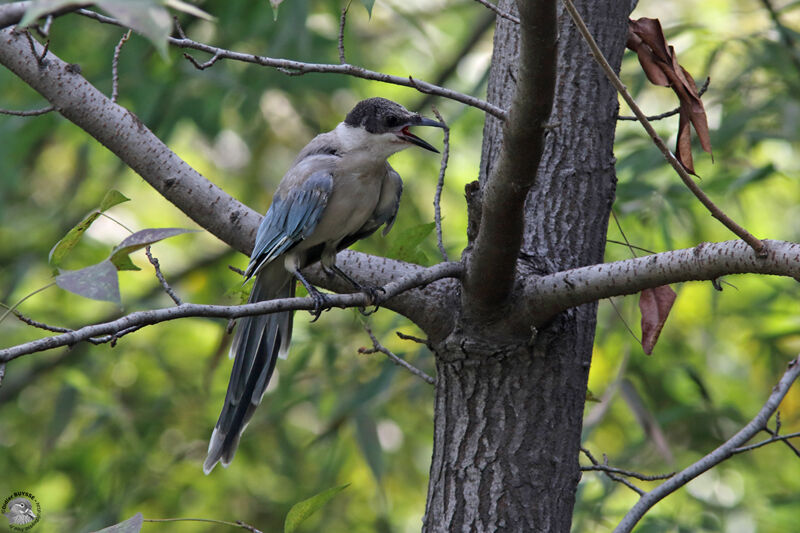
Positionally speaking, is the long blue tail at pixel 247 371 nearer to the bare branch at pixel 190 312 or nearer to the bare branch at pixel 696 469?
the bare branch at pixel 190 312

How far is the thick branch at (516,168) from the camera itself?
1.47 metres

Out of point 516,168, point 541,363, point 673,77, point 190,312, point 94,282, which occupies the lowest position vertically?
point 94,282

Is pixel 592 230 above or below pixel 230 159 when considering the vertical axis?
below

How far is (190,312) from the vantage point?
1.58m

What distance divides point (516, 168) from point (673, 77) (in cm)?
73

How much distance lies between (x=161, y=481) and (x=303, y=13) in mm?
2668

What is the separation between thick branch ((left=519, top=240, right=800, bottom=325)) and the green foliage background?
1.21 meters

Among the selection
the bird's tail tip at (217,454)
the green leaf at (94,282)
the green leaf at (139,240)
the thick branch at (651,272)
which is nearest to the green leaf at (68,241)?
the green leaf at (139,240)

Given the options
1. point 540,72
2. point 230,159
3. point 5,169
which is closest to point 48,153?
point 230,159

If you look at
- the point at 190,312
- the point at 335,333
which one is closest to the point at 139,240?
the point at 190,312

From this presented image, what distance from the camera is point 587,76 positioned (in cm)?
230

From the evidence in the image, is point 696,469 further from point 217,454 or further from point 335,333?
Result: point 335,333

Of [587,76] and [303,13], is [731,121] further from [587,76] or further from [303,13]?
[303,13]

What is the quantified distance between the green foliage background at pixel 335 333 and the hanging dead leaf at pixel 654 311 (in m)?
0.94
